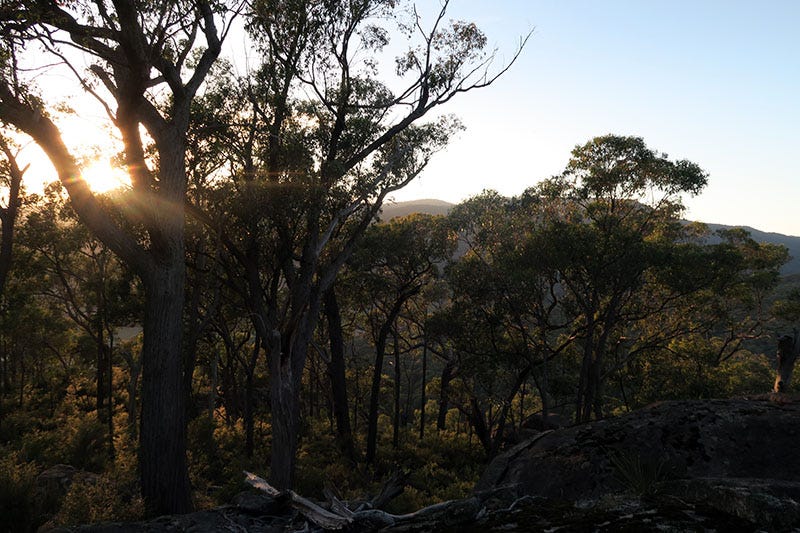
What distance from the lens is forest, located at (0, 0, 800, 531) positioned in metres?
8.45

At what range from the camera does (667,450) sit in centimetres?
654

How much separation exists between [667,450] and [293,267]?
1024cm

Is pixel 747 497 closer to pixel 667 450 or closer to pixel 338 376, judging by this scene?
pixel 667 450

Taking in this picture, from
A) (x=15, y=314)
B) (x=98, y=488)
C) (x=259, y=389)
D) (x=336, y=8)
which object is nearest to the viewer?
(x=98, y=488)

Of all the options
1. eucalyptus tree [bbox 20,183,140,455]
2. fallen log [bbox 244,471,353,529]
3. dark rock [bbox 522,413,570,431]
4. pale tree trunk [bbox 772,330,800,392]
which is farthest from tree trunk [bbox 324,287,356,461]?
pale tree trunk [bbox 772,330,800,392]

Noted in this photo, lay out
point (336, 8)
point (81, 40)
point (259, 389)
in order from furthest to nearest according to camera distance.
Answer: point (259, 389) < point (336, 8) < point (81, 40)

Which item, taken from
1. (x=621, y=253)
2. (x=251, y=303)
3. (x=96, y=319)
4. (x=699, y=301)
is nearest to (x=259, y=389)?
(x=96, y=319)

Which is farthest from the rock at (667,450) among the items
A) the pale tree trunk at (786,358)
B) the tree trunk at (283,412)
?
the tree trunk at (283,412)

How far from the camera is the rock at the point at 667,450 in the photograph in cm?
608

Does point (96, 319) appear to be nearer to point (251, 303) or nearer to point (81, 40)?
point (251, 303)

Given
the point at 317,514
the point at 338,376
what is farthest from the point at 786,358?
the point at 338,376

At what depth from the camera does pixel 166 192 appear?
8.88 metres

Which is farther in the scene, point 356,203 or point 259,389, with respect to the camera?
point 259,389

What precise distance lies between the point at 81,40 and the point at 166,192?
10.1ft
